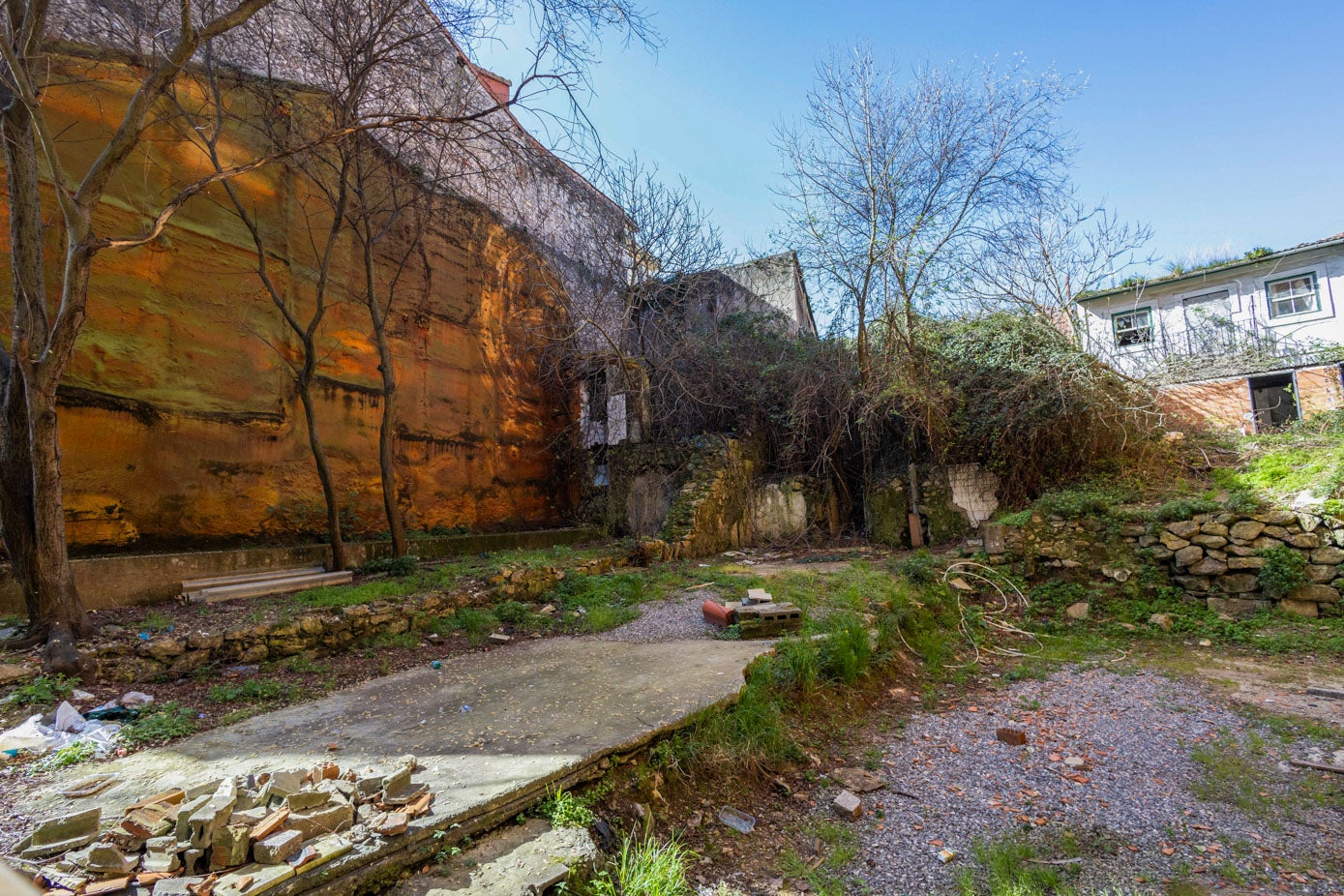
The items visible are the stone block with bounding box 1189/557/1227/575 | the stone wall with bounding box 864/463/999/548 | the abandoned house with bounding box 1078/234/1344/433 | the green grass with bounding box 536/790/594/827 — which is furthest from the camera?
the abandoned house with bounding box 1078/234/1344/433

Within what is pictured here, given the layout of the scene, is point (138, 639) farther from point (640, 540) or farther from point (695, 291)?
point (695, 291)

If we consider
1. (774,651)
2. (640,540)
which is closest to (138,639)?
(774,651)

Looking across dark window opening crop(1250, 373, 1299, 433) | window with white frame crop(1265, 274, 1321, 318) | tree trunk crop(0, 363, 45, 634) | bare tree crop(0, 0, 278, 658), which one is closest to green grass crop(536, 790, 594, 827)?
bare tree crop(0, 0, 278, 658)

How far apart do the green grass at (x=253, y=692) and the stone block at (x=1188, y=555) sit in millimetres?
8303

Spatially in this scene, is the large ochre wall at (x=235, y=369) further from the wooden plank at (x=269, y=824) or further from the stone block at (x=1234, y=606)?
the stone block at (x=1234, y=606)

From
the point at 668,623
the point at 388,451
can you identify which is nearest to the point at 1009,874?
the point at 668,623

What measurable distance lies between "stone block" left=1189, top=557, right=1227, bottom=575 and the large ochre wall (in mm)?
9310

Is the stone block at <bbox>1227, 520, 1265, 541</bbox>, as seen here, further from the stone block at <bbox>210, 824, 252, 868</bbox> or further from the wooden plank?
the stone block at <bbox>210, 824, 252, 868</bbox>

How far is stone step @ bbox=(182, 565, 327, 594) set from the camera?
5.21m

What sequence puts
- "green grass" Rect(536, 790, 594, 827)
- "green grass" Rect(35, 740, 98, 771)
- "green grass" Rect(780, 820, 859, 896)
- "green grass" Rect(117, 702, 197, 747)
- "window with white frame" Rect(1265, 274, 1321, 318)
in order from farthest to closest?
"window with white frame" Rect(1265, 274, 1321, 318), "green grass" Rect(117, 702, 197, 747), "green grass" Rect(35, 740, 98, 771), "green grass" Rect(780, 820, 859, 896), "green grass" Rect(536, 790, 594, 827)

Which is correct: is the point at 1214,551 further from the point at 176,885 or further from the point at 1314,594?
the point at 176,885

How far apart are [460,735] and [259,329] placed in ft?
20.5

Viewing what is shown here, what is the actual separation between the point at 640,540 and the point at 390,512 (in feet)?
11.2

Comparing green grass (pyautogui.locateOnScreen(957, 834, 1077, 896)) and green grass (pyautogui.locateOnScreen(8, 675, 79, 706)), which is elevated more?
green grass (pyautogui.locateOnScreen(8, 675, 79, 706))
